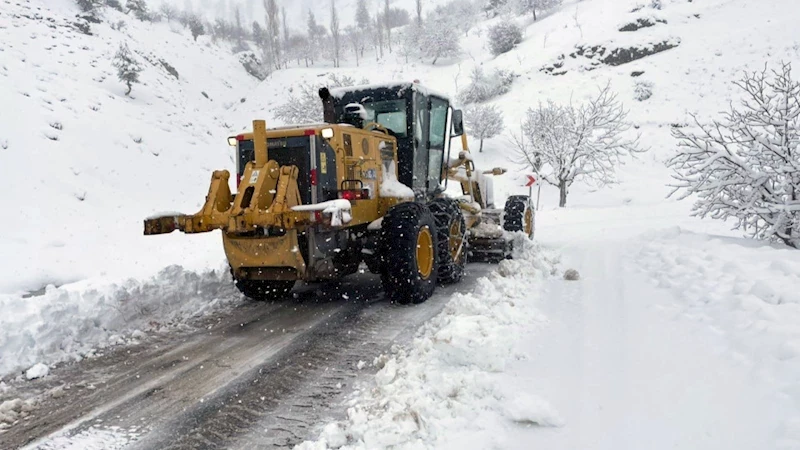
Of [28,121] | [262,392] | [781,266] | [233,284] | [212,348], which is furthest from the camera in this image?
[28,121]

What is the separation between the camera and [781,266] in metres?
5.09

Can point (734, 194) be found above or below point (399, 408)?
above

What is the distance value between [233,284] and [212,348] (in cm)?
220

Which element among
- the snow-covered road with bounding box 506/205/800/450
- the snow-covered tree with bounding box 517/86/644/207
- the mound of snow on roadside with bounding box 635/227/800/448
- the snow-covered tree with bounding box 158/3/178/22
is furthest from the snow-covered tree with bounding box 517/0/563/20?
the snow-covered road with bounding box 506/205/800/450

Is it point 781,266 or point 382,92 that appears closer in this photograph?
point 781,266

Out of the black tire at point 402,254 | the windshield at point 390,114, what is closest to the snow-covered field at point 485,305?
the black tire at point 402,254

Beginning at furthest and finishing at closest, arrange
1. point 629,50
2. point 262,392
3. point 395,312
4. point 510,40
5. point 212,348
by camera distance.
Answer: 1. point 510,40
2. point 629,50
3. point 395,312
4. point 212,348
5. point 262,392

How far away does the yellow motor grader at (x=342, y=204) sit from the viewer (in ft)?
17.1

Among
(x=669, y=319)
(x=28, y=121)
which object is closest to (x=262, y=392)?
(x=669, y=319)

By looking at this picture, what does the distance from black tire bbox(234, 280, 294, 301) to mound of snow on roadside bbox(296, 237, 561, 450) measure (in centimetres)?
234

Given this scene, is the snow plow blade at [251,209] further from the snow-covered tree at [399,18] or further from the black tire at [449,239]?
the snow-covered tree at [399,18]

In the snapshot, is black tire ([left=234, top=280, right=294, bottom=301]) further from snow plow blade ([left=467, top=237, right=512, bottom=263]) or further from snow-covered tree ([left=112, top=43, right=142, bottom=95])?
snow-covered tree ([left=112, top=43, right=142, bottom=95])

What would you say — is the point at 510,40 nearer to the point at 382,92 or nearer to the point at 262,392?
the point at 382,92

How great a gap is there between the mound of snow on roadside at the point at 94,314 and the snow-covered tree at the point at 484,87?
1216 inches
